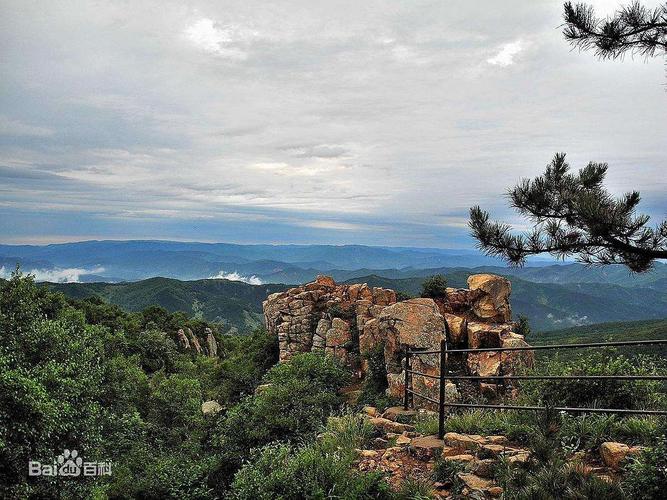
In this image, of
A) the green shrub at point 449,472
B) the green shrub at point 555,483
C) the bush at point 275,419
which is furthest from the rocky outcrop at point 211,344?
the green shrub at point 555,483

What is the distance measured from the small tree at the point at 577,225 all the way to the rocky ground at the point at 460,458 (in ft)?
8.91

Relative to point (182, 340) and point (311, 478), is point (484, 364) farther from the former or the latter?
point (182, 340)

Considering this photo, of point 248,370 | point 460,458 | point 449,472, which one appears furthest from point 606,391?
point 248,370

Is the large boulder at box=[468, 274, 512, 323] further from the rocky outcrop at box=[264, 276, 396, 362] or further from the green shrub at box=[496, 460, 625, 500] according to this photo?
the green shrub at box=[496, 460, 625, 500]

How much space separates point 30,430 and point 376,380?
38.5 feet

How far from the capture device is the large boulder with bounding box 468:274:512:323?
68.9 feet

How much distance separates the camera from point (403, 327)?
60.9ft

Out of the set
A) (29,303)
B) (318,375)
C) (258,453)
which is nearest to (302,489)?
(258,453)

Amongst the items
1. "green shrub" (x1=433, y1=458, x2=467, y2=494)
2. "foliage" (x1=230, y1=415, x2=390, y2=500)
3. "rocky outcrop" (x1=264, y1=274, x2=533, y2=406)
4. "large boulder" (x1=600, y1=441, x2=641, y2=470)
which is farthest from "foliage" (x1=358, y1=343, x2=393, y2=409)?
"large boulder" (x1=600, y1=441, x2=641, y2=470)

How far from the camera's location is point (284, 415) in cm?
1267

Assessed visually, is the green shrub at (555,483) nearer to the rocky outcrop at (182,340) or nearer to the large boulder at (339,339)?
the large boulder at (339,339)

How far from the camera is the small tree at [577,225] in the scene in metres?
5.99

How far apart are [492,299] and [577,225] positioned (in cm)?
1562

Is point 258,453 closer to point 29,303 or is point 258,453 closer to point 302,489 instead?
point 302,489
